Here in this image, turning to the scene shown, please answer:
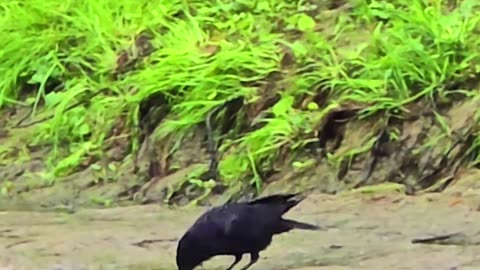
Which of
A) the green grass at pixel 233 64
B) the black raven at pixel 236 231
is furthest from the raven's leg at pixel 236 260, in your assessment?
the green grass at pixel 233 64

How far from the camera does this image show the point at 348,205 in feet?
15.3

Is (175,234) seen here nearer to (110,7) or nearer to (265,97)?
(265,97)

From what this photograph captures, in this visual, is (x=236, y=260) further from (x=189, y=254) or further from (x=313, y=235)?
(x=313, y=235)

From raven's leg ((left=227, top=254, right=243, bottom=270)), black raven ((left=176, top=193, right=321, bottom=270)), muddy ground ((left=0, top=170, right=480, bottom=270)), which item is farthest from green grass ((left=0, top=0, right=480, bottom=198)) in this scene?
black raven ((left=176, top=193, right=321, bottom=270))

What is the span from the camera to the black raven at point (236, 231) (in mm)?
3713

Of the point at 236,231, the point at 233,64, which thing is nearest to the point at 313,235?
the point at 236,231

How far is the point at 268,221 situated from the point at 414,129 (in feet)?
5.14

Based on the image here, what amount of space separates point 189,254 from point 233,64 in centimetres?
199

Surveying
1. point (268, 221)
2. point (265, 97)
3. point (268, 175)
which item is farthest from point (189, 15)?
point (268, 221)

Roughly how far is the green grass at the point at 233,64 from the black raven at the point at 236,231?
131cm

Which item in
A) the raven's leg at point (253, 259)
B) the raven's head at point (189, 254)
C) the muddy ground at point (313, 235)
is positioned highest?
the raven's head at point (189, 254)

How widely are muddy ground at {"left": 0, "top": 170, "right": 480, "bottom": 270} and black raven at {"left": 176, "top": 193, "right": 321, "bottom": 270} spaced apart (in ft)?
0.37

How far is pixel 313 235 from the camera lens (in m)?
4.19

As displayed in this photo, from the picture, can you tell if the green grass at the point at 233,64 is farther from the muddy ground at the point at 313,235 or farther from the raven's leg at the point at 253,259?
the raven's leg at the point at 253,259
